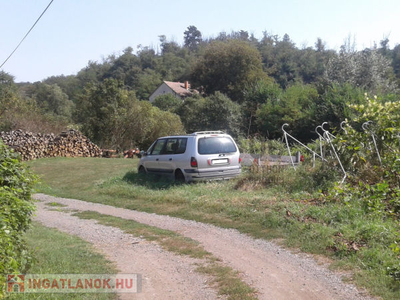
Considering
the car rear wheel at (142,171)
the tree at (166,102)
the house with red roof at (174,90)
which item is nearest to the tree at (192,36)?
the house with red roof at (174,90)

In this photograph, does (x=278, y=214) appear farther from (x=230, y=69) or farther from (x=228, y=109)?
(x=230, y=69)

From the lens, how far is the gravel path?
5539mm

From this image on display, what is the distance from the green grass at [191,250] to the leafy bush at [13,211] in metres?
2.51

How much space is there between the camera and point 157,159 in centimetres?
1530

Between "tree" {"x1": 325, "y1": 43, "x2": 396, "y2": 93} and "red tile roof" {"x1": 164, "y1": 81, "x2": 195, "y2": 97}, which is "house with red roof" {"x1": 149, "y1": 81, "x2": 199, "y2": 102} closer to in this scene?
"red tile roof" {"x1": 164, "y1": 81, "x2": 195, "y2": 97}

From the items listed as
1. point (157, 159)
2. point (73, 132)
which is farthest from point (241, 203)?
point (73, 132)

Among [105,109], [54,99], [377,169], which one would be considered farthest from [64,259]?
[54,99]

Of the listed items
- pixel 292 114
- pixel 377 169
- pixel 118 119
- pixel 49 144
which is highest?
pixel 118 119

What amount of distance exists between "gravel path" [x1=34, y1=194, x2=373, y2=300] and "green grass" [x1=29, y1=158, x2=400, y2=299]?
32 centimetres

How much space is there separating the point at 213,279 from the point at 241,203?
466 centimetres

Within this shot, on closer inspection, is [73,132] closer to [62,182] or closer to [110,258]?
[62,182]

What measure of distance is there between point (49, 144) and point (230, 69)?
110ft

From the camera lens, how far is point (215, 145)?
1413cm

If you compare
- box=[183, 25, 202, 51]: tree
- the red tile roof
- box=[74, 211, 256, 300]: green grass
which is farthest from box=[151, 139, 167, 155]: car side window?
box=[183, 25, 202, 51]: tree
